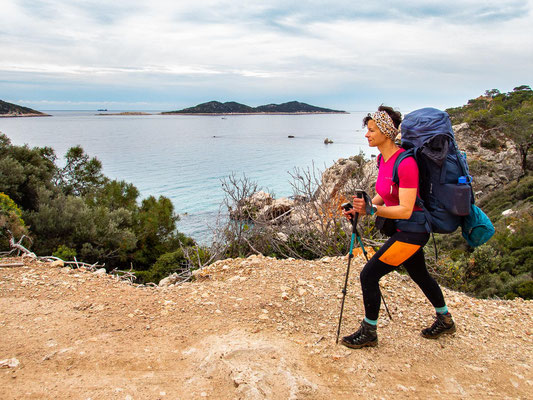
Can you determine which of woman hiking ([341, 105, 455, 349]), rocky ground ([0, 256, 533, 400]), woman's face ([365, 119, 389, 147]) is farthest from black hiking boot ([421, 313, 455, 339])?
woman's face ([365, 119, 389, 147])

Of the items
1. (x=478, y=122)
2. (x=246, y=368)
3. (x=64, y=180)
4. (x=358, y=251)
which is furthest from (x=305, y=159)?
(x=246, y=368)

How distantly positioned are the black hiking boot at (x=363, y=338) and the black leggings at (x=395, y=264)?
0.37 feet

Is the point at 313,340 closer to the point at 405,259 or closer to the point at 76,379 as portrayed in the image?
the point at 405,259

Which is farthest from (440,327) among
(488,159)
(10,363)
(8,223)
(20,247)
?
(488,159)

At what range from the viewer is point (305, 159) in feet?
166

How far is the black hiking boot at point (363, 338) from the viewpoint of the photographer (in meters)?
3.30

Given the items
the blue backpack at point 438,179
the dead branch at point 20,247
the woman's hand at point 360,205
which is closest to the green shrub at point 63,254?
the dead branch at point 20,247

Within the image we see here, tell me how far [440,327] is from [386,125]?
2.05 meters

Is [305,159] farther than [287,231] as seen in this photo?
Yes

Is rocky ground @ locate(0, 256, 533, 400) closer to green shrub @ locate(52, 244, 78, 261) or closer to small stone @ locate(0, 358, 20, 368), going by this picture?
small stone @ locate(0, 358, 20, 368)

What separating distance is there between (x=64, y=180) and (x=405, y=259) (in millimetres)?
19185

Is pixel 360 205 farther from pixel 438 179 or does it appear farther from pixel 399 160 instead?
pixel 438 179

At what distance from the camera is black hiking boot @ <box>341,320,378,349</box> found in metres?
3.30

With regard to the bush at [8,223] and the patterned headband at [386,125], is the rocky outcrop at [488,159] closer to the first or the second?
the patterned headband at [386,125]
